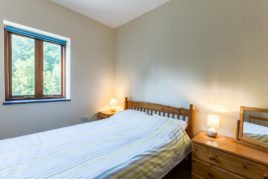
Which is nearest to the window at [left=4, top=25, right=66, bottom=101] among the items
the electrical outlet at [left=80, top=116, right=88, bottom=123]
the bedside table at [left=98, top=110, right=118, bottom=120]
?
the electrical outlet at [left=80, top=116, right=88, bottom=123]

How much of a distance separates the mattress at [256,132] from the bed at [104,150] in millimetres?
670

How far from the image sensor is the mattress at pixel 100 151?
1.17 meters

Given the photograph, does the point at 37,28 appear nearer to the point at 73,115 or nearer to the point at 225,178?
the point at 73,115

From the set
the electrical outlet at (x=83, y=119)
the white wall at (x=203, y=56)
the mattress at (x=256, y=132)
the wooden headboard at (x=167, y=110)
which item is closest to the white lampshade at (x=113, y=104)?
the wooden headboard at (x=167, y=110)

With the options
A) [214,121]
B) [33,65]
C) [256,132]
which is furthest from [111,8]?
[256,132]

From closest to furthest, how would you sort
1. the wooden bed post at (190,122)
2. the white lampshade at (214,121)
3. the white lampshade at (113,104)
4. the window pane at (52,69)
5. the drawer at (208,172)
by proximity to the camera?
1. the drawer at (208,172)
2. the white lampshade at (214,121)
3. the wooden bed post at (190,122)
4. the window pane at (52,69)
5. the white lampshade at (113,104)

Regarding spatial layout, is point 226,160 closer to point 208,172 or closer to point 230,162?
point 230,162

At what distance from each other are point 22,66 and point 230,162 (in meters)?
3.03

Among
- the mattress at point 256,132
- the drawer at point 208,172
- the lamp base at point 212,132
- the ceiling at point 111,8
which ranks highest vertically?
the ceiling at point 111,8

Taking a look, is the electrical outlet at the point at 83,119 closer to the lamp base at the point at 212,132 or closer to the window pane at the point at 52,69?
the window pane at the point at 52,69

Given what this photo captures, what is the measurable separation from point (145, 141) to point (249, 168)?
102 cm

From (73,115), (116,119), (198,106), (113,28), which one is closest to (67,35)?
(113,28)

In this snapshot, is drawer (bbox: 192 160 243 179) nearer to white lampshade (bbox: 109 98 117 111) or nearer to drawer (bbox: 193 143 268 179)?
drawer (bbox: 193 143 268 179)

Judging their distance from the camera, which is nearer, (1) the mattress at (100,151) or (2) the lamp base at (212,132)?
(1) the mattress at (100,151)
